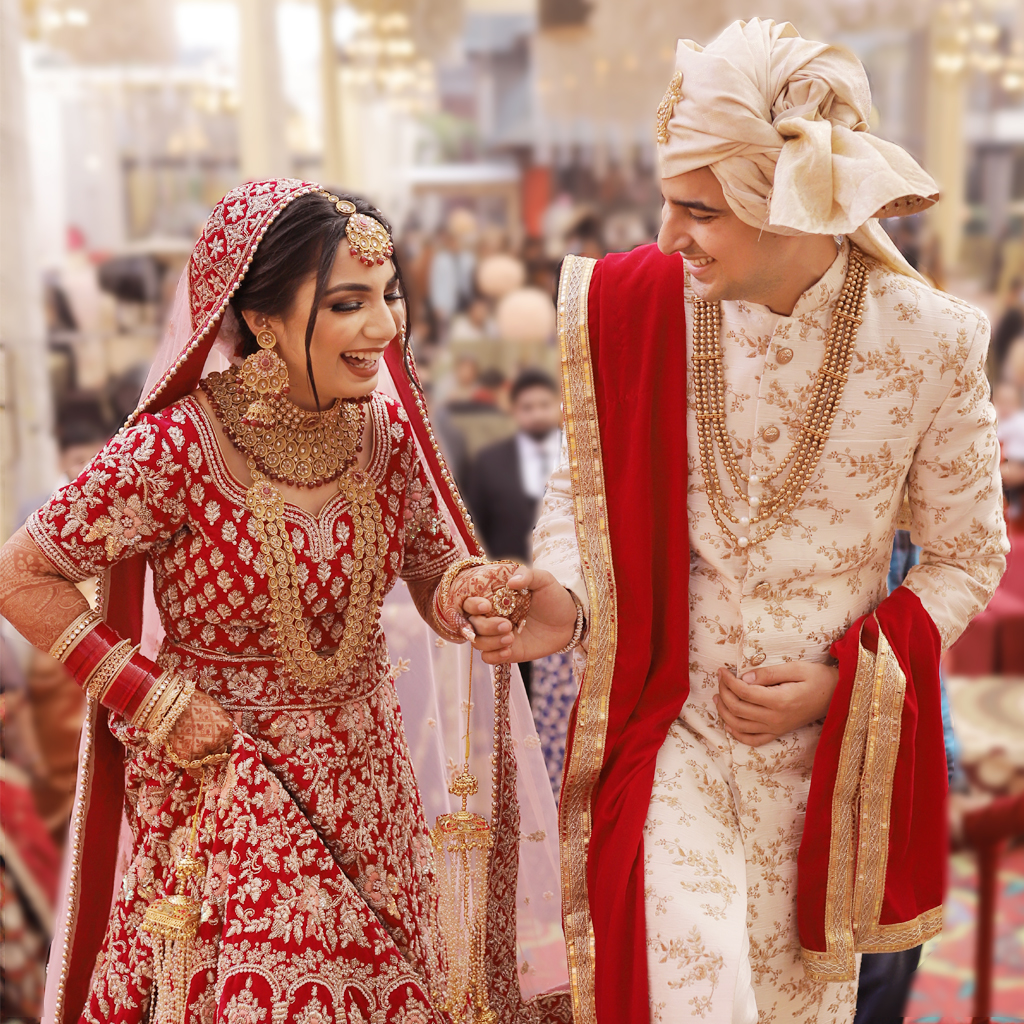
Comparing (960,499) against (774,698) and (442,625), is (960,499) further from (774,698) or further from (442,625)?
(442,625)

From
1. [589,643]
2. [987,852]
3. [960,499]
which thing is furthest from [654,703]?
[987,852]

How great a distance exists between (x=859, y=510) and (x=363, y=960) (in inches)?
36.9

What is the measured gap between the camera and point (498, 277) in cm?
970

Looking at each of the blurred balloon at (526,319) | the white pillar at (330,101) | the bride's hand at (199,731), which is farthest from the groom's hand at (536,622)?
the white pillar at (330,101)

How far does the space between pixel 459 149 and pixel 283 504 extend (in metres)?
10.4

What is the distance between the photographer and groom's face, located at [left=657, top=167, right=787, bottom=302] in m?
1.66

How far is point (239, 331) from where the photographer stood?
5.74 feet

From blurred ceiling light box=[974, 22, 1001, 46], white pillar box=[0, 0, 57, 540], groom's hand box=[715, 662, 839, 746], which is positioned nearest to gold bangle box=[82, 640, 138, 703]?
groom's hand box=[715, 662, 839, 746]

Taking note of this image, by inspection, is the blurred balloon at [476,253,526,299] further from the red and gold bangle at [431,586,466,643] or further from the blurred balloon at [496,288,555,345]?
the red and gold bangle at [431,586,466,643]

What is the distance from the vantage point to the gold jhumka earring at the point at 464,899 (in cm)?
192

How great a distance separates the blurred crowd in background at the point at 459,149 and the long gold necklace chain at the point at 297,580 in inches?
120

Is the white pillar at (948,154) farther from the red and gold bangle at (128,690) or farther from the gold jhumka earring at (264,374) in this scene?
the red and gold bangle at (128,690)

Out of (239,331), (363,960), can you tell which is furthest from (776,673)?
(239,331)

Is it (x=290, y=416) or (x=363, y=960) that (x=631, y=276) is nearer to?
(x=290, y=416)
